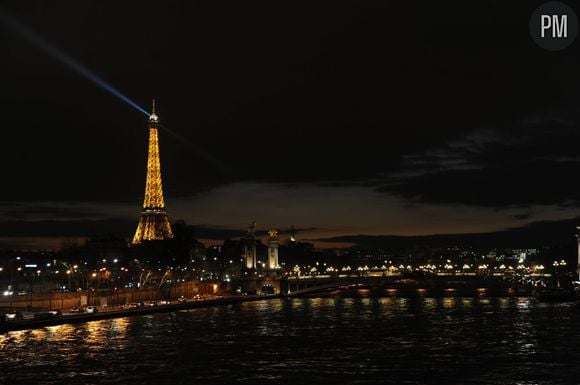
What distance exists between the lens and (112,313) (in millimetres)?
67312

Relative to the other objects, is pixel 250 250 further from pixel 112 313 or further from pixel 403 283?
pixel 112 313

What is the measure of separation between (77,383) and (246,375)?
6.82 meters

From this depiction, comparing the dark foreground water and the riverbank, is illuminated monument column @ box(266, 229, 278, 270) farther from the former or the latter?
the dark foreground water

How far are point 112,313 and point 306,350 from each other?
29.5 meters

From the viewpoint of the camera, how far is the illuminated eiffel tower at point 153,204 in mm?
111562

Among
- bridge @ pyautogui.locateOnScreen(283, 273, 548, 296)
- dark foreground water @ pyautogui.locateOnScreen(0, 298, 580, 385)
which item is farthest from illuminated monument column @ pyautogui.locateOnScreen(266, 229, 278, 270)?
dark foreground water @ pyautogui.locateOnScreen(0, 298, 580, 385)

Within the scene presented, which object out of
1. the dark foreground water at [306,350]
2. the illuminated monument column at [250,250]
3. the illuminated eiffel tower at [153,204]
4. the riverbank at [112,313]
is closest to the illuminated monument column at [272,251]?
the illuminated monument column at [250,250]

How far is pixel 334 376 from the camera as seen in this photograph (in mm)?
33031

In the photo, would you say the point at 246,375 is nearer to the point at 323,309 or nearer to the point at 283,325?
the point at 283,325

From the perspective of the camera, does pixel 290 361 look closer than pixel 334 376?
No

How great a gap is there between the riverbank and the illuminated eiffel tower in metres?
19.7

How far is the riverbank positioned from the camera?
55844 millimetres

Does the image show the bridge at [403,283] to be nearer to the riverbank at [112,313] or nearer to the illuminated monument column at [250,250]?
the illuminated monument column at [250,250]

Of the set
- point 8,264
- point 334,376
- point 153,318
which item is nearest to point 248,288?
Result: point 8,264
